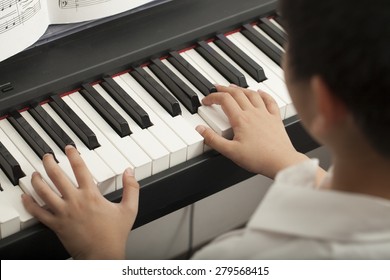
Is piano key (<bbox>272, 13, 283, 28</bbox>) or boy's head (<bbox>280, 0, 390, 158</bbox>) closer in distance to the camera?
boy's head (<bbox>280, 0, 390, 158</bbox>)

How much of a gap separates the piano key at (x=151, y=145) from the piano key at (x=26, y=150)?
0.18 metres

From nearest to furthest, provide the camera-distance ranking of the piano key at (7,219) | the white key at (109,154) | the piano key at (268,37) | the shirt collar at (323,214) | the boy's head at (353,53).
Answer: the boy's head at (353,53) < the shirt collar at (323,214) < the piano key at (7,219) < the white key at (109,154) < the piano key at (268,37)

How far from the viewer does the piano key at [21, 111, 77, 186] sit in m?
1.46

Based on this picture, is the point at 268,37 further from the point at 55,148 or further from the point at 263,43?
the point at 55,148

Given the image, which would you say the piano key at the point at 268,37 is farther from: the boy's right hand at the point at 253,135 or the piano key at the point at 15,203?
the piano key at the point at 15,203

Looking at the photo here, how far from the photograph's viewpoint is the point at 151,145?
1520mm

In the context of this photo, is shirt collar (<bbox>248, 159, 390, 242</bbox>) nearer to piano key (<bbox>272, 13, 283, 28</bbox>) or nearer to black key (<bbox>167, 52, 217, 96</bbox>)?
black key (<bbox>167, 52, 217, 96</bbox>)

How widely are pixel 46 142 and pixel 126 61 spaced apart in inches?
10.5

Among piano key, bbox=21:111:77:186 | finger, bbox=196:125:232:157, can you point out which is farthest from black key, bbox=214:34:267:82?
piano key, bbox=21:111:77:186

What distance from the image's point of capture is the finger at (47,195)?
1.40 metres

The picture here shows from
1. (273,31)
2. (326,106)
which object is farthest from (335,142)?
(273,31)

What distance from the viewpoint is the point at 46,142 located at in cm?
151

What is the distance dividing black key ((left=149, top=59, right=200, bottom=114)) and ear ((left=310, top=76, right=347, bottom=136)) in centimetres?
57

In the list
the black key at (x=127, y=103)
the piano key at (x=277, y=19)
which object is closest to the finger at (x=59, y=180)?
the black key at (x=127, y=103)
